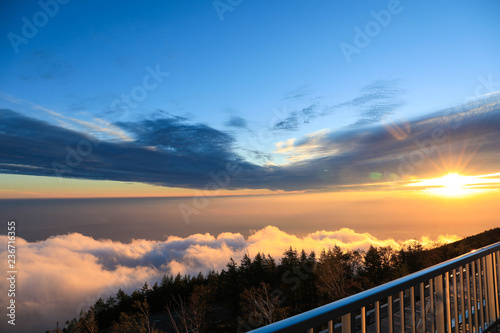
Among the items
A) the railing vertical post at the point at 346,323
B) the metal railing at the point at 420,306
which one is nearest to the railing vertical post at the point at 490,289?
the metal railing at the point at 420,306

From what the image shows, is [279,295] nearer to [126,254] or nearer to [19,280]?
[19,280]

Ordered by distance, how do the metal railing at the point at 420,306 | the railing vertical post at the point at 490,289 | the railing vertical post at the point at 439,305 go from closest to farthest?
the metal railing at the point at 420,306 → the railing vertical post at the point at 439,305 → the railing vertical post at the point at 490,289

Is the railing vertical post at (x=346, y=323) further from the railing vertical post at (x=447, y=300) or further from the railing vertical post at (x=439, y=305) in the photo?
the railing vertical post at (x=447, y=300)

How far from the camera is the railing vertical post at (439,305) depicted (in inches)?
73.0

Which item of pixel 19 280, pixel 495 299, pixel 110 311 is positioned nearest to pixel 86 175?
pixel 110 311

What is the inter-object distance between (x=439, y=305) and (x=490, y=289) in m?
1.34

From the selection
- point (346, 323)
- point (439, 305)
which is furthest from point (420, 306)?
point (346, 323)

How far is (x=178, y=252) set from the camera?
7475 inches

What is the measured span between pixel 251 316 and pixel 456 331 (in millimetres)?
38201

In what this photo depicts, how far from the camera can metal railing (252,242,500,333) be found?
99 centimetres

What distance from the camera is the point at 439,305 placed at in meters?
1.96

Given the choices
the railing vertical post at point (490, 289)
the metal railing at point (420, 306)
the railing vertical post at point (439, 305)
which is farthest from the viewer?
the railing vertical post at point (490, 289)

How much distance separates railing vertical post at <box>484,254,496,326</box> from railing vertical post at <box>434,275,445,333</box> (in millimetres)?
1143

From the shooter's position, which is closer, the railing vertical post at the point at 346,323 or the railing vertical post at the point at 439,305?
the railing vertical post at the point at 346,323
